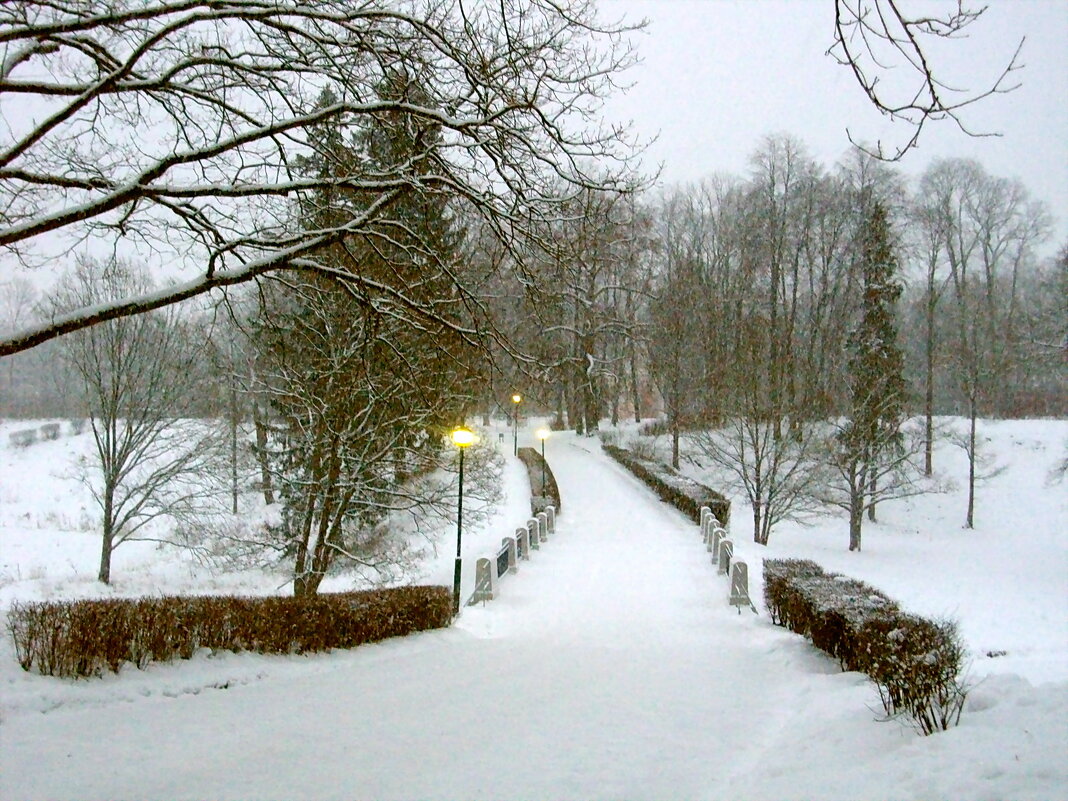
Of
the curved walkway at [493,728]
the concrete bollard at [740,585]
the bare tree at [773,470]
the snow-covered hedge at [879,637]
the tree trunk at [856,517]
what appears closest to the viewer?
the curved walkway at [493,728]

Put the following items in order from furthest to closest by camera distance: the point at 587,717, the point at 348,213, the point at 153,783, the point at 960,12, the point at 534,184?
the point at 348,213 < the point at 534,184 < the point at 587,717 < the point at 153,783 < the point at 960,12

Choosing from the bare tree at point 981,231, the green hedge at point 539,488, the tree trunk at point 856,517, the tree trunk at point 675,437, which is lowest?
the tree trunk at point 856,517

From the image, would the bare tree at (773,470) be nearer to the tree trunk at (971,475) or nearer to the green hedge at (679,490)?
the green hedge at (679,490)

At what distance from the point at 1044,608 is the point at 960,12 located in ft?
61.5

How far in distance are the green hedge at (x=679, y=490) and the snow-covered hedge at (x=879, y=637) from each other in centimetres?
1097

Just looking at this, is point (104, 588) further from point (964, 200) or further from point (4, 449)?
point (964, 200)

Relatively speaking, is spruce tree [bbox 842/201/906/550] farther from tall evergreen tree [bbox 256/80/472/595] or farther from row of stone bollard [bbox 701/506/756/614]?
tall evergreen tree [bbox 256/80/472/595]

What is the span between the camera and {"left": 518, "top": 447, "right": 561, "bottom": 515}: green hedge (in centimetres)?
2352

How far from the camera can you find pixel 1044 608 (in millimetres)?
17719

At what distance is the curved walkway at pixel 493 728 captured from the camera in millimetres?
4727

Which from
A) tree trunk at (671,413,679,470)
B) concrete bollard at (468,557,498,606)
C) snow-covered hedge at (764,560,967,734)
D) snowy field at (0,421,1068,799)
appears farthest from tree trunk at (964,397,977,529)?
concrete bollard at (468,557,498,606)

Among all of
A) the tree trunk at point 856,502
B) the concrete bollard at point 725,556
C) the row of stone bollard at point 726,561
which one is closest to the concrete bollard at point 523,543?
the row of stone bollard at point 726,561

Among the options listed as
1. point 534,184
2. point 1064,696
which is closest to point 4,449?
point 534,184

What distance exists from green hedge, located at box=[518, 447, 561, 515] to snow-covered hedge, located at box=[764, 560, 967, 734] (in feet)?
41.5
